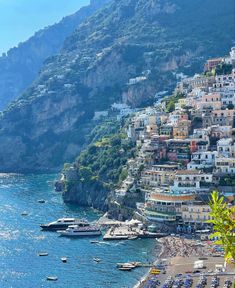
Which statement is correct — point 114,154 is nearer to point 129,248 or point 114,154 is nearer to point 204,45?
point 129,248

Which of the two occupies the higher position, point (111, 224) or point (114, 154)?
point (114, 154)

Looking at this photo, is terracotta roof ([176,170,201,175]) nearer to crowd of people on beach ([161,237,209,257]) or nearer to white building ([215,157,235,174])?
white building ([215,157,235,174])

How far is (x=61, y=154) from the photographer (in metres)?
171

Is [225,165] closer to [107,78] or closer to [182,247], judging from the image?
[182,247]

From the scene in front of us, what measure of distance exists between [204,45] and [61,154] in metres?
44.7

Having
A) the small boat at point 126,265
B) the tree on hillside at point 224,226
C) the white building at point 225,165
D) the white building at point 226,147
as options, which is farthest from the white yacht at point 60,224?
the tree on hillside at point 224,226

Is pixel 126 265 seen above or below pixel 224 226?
below

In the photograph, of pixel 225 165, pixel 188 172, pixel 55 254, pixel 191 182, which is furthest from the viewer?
pixel 225 165

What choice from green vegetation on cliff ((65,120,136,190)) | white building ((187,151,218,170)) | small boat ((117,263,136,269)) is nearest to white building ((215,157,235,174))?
white building ((187,151,218,170))

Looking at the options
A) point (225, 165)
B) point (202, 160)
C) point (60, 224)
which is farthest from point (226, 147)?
point (60, 224)

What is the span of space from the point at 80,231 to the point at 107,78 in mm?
100175

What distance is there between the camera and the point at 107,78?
595 ft

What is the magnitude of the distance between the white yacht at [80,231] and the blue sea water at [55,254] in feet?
3.79

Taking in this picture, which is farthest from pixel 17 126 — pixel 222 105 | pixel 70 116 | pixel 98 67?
pixel 222 105
